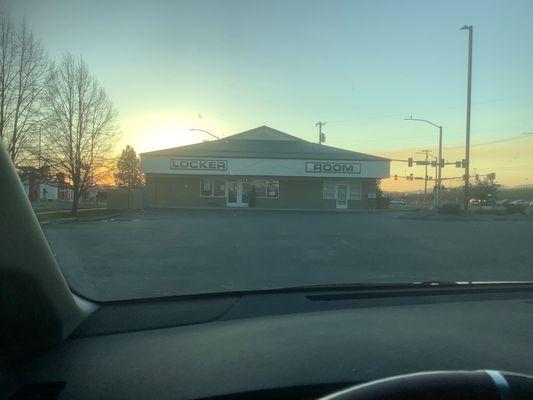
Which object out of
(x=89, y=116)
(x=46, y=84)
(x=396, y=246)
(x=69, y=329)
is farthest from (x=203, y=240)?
(x=69, y=329)

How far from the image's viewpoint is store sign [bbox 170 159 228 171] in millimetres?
41281

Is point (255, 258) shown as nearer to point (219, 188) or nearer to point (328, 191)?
point (328, 191)

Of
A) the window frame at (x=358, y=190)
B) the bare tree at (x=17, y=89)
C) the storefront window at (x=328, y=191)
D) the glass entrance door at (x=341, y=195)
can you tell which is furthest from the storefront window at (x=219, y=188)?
the bare tree at (x=17, y=89)

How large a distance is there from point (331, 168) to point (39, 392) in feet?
131

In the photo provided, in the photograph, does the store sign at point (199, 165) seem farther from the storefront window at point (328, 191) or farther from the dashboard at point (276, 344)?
the dashboard at point (276, 344)

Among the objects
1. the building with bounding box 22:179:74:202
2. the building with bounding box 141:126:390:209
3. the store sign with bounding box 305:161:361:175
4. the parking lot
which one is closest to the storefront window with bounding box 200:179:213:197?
the building with bounding box 141:126:390:209

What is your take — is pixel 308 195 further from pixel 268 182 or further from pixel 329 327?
pixel 329 327

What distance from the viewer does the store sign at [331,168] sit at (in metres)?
41.4

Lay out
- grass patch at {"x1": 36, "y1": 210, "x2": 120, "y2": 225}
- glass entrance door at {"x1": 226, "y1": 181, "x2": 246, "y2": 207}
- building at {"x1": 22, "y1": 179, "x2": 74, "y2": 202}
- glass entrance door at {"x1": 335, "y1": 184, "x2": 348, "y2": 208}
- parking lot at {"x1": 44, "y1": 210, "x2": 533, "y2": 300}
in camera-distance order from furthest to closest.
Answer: glass entrance door at {"x1": 226, "y1": 181, "x2": 246, "y2": 207}, glass entrance door at {"x1": 335, "y1": 184, "x2": 348, "y2": 208}, parking lot at {"x1": 44, "y1": 210, "x2": 533, "y2": 300}, grass patch at {"x1": 36, "y1": 210, "x2": 120, "y2": 225}, building at {"x1": 22, "y1": 179, "x2": 74, "y2": 202}

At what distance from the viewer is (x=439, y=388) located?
135cm

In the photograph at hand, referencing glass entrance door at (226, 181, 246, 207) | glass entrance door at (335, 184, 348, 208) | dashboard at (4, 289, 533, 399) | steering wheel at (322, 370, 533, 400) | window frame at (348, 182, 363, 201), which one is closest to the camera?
steering wheel at (322, 370, 533, 400)

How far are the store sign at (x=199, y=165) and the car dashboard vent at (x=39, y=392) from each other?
39.2 meters

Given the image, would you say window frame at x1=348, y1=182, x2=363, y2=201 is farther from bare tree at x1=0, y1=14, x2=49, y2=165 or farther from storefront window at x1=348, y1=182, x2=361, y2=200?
bare tree at x1=0, y1=14, x2=49, y2=165

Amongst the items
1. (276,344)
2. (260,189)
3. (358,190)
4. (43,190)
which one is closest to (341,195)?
(358,190)
